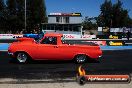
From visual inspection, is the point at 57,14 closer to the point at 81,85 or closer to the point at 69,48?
the point at 69,48

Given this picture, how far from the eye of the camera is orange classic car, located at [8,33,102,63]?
49.0 ft

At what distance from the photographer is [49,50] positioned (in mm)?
15031

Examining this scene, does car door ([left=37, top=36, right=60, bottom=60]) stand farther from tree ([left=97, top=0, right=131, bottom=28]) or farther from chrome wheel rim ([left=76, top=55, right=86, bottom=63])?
tree ([left=97, top=0, right=131, bottom=28])

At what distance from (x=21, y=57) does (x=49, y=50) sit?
57.9 inches

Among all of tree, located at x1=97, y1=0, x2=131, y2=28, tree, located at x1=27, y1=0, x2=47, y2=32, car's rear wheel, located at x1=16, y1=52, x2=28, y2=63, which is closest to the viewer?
car's rear wheel, located at x1=16, y1=52, x2=28, y2=63

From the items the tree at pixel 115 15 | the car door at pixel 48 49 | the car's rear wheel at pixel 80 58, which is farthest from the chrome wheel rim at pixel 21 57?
the tree at pixel 115 15

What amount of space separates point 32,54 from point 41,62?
100cm

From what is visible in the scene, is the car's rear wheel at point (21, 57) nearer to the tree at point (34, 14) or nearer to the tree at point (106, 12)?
the tree at point (34, 14)

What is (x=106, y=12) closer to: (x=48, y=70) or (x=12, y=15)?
(x=12, y=15)

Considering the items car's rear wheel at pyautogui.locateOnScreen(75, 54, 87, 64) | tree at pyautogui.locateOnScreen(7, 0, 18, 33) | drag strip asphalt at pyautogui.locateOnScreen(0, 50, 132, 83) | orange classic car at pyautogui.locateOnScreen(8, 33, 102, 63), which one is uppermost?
tree at pyautogui.locateOnScreen(7, 0, 18, 33)

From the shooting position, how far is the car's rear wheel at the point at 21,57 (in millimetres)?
15047

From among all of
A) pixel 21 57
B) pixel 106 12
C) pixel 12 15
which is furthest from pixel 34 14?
pixel 21 57

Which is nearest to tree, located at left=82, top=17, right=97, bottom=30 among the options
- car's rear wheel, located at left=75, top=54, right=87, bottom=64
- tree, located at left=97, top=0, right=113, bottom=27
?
tree, located at left=97, top=0, right=113, bottom=27

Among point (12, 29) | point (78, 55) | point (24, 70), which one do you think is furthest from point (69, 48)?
point (12, 29)
